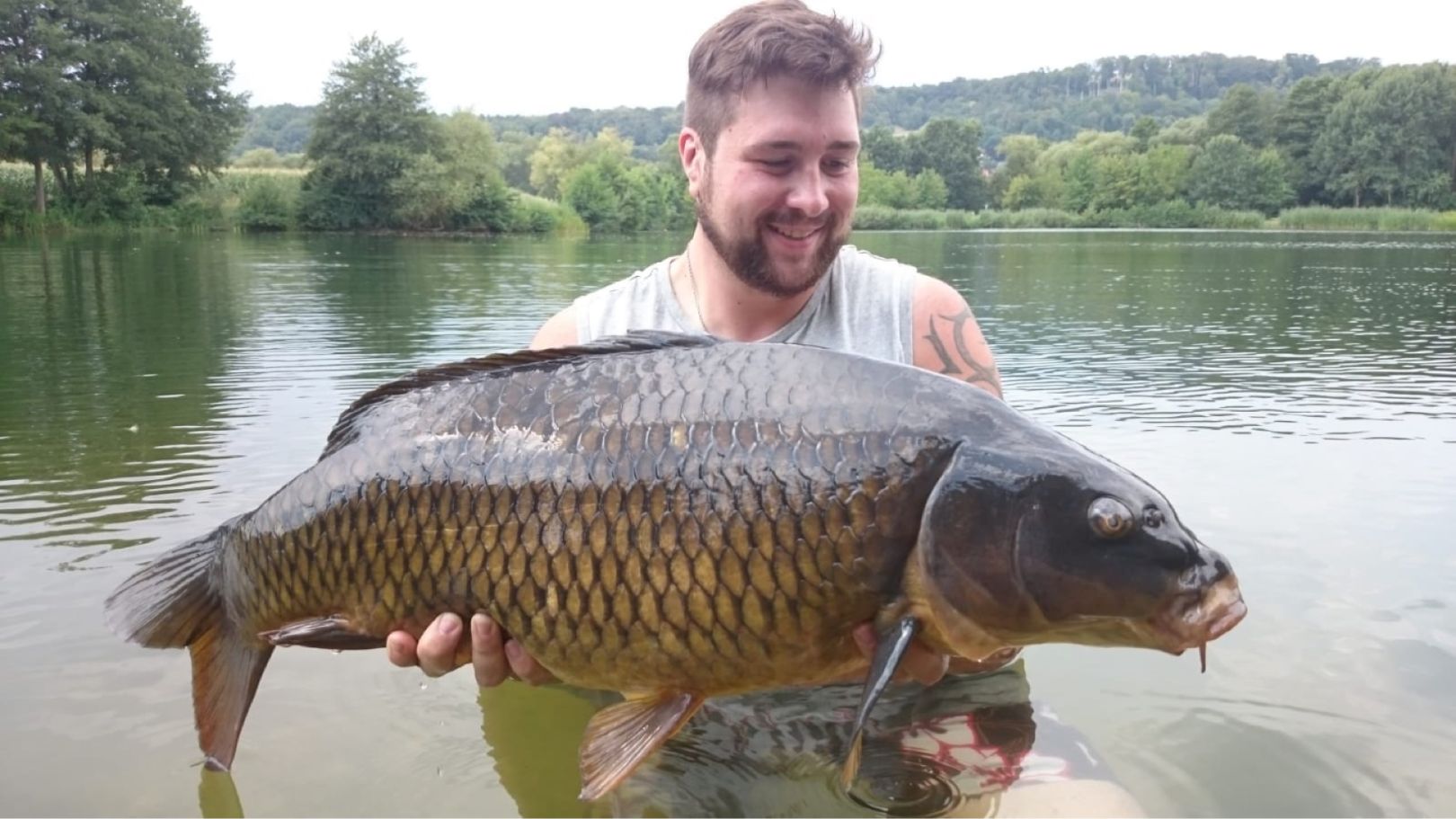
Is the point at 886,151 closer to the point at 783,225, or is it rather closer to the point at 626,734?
the point at 783,225

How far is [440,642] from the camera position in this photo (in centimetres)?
202

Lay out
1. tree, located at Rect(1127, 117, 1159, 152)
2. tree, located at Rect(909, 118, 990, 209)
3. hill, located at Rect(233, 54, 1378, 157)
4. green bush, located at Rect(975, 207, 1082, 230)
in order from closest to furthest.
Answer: green bush, located at Rect(975, 207, 1082, 230) → tree, located at Rect(1127, 117, 1159, 152) → tree, located at Rect(909, 118, 990, 209) → hill, located at Rect(233, 54, 1378, 157)

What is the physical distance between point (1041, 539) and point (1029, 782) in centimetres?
125

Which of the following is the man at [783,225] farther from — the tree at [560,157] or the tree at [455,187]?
the tree at [560,157]

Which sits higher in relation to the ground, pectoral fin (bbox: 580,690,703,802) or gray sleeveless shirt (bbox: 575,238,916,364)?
gray sleeveless shirt (bbox: 575,238,916,364)

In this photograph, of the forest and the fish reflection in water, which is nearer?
the fish reflection in water

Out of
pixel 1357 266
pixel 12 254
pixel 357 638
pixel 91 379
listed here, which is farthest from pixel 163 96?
pixel 357 638

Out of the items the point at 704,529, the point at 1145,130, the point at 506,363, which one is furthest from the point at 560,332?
the point at 1145,130

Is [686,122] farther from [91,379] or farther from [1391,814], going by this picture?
[91,379]

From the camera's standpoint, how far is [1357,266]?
79.0 feet

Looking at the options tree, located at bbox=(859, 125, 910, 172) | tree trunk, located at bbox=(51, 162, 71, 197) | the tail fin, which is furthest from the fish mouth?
tree, located at bbox=(859, 125, 910, 172)

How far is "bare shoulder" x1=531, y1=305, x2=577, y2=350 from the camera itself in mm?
3146

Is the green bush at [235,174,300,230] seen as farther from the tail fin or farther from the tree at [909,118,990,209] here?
the tree at [909,118,990,209]

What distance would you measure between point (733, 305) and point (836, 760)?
1210 mm
